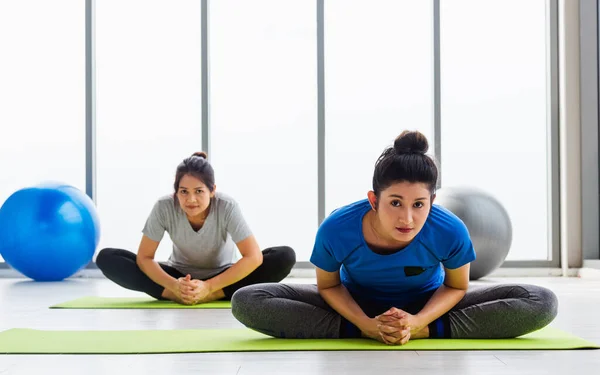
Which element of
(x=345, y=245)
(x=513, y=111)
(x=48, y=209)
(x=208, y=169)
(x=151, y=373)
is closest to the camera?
(x=151, y=373)

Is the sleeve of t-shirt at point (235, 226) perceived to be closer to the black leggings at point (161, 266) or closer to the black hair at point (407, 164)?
the black leggings at point (161, 266)

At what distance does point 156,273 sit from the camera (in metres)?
3.48

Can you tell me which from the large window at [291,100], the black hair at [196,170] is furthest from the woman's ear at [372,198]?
the large window at [291,100]

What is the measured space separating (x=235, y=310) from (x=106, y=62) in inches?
151

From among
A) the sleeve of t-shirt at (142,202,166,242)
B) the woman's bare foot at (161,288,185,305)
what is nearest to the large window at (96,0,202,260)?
the woman's bare foot at (161,288,185,305)

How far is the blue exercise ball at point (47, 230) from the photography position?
4848 millimetres

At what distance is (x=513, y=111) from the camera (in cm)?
566

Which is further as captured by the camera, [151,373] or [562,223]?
[562,223]

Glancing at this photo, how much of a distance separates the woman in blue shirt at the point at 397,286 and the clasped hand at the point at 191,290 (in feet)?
3.57

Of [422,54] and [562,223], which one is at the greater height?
[422,54]

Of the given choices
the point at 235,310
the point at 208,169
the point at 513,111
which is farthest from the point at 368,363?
the point at 513,111

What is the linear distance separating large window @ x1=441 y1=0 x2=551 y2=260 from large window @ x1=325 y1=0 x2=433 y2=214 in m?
0.19

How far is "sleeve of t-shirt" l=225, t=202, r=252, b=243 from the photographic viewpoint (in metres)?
3.43

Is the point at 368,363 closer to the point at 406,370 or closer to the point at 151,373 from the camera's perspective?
the point at 406,370
